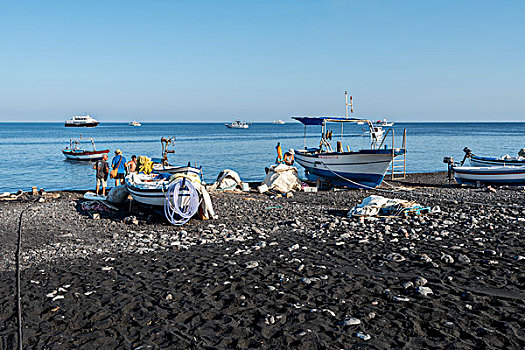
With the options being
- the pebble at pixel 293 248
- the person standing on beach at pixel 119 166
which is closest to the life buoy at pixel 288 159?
the person standing on beach at pixel 119 166

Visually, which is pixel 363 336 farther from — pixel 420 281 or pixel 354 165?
pixel 354 165

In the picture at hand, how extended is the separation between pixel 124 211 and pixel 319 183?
42.2 ft

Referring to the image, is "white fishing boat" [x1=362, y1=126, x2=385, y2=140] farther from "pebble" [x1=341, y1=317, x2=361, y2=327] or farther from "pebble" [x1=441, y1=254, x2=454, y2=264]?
"pebble" [x1=341, y1=317, x2=361, y2=327]

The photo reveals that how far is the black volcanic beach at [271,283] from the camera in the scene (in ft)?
22.2

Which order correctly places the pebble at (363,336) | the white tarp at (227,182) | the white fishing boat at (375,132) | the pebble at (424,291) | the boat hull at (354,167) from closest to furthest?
the pebble at (363,336) → the pebble at (424,291) → the white tarp at (227,182) → the boat hull at (354,167) → the white fishing boat at (375,132)

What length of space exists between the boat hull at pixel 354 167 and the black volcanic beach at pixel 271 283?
32.8 feet

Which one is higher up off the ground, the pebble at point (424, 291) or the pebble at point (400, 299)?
the pebble at point (424, 291)

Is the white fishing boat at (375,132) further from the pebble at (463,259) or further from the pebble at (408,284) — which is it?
the pebble at (408,284)

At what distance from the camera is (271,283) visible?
354 inches

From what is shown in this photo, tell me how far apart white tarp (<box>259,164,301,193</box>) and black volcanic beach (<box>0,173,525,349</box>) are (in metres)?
8.25

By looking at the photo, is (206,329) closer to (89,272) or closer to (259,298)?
(259,298)

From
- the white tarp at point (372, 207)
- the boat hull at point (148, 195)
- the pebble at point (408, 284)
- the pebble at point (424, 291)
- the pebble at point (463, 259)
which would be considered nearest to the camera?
the pebble at point (424, 291)

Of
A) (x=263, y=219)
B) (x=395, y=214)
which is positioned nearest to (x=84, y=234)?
(x=263, y=219)

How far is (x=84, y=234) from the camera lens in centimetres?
1410
